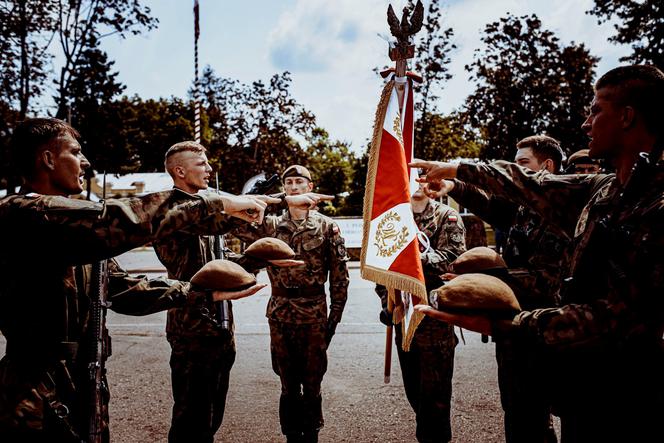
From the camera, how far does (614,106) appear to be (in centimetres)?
219

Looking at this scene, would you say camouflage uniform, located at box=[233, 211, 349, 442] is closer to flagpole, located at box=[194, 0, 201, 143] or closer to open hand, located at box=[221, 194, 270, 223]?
open hand, located at box=[221, 194, 270, 223]

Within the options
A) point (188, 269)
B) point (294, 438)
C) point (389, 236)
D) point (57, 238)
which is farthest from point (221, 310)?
point (57, 238)

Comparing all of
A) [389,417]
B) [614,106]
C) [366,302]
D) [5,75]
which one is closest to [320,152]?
[5,75]

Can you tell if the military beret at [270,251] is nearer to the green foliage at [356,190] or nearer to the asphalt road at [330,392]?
the asphalt road at [330,392]

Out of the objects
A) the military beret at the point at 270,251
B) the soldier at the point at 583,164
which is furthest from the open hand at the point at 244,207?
the soldier at the point at 583,164

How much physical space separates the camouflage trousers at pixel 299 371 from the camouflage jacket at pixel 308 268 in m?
0.11

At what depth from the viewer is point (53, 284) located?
2.25 m

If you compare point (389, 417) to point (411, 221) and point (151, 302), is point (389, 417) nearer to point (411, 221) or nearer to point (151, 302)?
point (411, 221)

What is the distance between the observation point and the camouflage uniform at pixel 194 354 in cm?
361

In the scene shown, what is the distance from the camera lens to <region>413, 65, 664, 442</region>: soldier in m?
1.87

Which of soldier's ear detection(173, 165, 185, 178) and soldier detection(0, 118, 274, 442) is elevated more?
soldier's ear detection(173, 165, 185, 178)

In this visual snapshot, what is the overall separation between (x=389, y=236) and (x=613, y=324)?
1897 millimetres

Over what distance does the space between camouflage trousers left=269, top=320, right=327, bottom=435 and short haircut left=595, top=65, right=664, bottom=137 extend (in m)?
3.02

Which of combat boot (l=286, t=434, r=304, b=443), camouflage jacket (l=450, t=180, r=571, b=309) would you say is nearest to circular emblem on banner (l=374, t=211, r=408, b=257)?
camouflage jacket (l=450, t=180, r=571, b=309)
